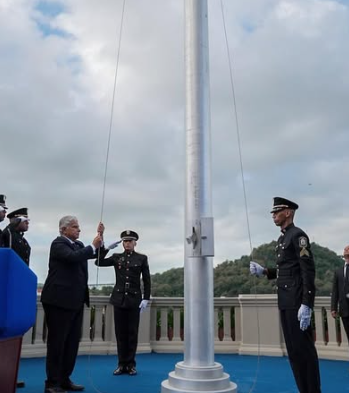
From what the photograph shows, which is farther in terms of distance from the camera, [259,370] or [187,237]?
[259,370]

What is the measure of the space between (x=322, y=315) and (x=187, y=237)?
3887 mm

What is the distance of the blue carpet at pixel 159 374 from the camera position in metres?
4.05

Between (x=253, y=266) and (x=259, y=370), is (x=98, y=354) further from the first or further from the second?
(x=253, y=266)

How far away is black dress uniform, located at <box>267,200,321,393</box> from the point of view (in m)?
3.14

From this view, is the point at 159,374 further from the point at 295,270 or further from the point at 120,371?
the point at 295,270

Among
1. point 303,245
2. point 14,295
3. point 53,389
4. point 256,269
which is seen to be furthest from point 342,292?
point 14,295

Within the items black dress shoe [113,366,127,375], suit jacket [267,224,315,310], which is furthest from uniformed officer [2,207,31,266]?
suit jacket [267,224,315,310]

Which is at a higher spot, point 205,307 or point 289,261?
point 289,261

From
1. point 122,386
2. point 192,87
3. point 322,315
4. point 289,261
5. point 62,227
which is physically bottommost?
point 122,386

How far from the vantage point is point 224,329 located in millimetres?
6676

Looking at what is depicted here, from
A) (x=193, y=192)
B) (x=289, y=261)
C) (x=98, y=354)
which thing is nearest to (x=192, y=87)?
(x=193, y=192)

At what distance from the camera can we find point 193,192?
336 centimetres

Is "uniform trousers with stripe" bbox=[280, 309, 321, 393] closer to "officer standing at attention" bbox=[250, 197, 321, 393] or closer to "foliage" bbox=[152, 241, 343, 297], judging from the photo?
"officer standing at attention" bbox=[250, 197, 321, 393]

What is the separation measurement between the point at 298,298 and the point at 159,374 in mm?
2200
